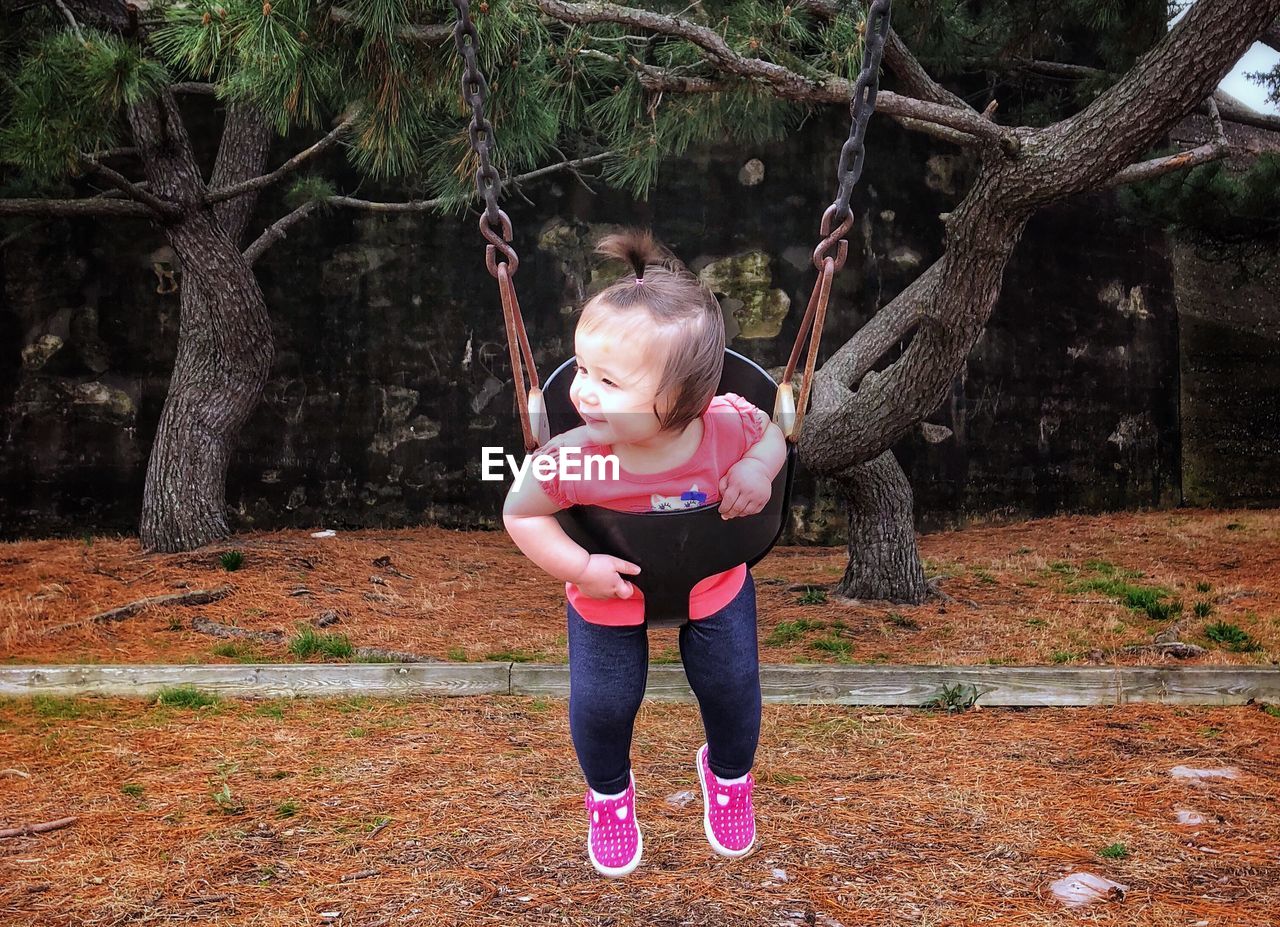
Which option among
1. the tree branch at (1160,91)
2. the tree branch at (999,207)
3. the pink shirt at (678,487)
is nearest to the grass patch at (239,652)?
the tree branch at (999,207)

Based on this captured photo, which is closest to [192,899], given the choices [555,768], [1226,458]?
[555,768]

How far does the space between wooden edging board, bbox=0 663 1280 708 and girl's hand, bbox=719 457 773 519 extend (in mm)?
2078

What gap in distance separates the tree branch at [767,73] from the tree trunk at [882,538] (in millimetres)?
1856

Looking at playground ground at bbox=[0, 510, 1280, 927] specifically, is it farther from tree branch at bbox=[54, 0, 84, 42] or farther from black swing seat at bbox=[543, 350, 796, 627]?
tree branch at bbox=[54, 0, 84, 42]

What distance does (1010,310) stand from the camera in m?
7.53

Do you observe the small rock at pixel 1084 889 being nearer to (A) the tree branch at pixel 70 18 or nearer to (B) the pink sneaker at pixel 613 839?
(B) the pink sneaker at pixel 613 839

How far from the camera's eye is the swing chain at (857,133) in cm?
176

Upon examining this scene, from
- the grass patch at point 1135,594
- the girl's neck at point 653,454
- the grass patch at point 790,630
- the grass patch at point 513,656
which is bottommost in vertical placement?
the grass patch at point 513,656

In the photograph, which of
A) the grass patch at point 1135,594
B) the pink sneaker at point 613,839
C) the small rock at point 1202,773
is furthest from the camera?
the grass patch at point 1135,594

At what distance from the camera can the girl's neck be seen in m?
1.73

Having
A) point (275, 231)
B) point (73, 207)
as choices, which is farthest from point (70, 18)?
point (275, 231)

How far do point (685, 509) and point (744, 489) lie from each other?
10 cm

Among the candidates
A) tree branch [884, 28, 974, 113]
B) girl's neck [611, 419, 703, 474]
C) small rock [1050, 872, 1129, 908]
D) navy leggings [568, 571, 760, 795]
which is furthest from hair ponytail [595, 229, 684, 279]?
tree branch [884, 28, 974, 113]

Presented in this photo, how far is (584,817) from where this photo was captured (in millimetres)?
2777
